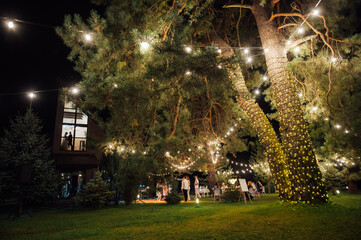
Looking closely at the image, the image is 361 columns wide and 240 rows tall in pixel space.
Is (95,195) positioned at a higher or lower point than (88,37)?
lower

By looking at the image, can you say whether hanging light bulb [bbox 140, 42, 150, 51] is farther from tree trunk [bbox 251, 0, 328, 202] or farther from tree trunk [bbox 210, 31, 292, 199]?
tree trunk [bbox 251, 0, 328, 202]

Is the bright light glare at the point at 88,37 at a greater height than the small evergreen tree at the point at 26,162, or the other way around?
the bright light glare at the point at 88,37

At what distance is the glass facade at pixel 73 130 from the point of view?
1800 cm

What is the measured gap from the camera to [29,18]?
8.56 metres

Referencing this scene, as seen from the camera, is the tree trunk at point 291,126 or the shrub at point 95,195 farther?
the shrub at point 95,195

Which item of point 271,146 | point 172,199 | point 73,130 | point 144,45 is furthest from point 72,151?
point 271,146

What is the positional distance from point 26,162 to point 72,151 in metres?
5.89

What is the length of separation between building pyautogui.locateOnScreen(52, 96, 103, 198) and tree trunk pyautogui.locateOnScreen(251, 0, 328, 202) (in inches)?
552

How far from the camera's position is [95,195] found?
9.84 metres

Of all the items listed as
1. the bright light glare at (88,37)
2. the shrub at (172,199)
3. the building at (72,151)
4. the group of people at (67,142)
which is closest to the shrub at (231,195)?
the shrub at (172,199)

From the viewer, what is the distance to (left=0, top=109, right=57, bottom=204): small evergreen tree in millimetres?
12148

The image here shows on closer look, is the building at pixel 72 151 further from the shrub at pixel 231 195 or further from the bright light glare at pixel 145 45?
the bright light glare at pixel 145 45

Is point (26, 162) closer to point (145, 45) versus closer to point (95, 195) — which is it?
point (95, 195)

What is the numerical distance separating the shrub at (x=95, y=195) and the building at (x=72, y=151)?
6.81 metres
